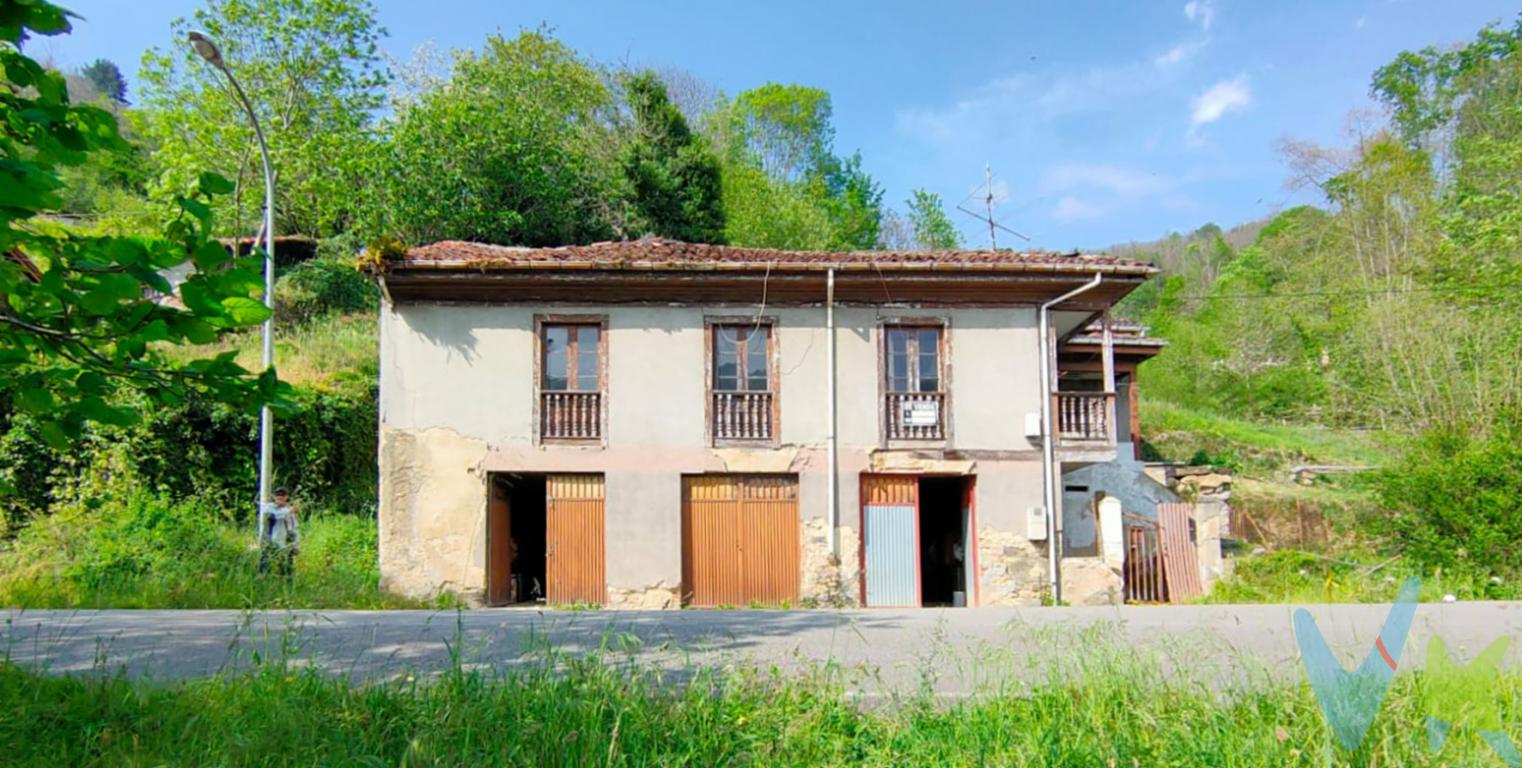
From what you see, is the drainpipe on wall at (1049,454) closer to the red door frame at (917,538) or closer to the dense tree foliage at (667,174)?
the red door frame at (917,538)

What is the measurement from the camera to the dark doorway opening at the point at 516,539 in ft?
44.0

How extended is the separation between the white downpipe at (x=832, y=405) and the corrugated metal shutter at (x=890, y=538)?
47cm

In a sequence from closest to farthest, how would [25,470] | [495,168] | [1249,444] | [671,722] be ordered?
[671,722], [25,470], [1249,444], [495,168]

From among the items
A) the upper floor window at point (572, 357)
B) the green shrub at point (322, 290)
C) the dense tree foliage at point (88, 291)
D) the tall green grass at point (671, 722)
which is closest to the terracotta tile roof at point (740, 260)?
the upper floor window at point (572, 357)

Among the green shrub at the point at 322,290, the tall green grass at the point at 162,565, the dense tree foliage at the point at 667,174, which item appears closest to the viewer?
the tall green grass at the point at 162,565

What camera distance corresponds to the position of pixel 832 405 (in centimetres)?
1360

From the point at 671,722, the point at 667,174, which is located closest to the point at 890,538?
the point at 671,722

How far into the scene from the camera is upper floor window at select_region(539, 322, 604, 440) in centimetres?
1346

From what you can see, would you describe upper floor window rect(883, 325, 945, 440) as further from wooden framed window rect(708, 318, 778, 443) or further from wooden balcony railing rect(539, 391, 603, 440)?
wooden balcony railing rect(539, 391, 603, 440)

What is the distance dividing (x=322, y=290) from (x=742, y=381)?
18.0 meters

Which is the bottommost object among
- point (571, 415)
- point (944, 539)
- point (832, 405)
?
point (944, 539)

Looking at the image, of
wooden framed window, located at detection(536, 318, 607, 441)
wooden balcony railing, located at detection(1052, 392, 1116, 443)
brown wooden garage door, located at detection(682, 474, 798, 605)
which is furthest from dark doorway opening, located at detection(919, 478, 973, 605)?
wooden framed window, located at detection(536, 318, 607, 441)

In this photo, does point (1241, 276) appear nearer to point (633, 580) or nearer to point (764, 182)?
point (764, 182)

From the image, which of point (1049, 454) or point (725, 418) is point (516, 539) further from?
point (1049, 454)
